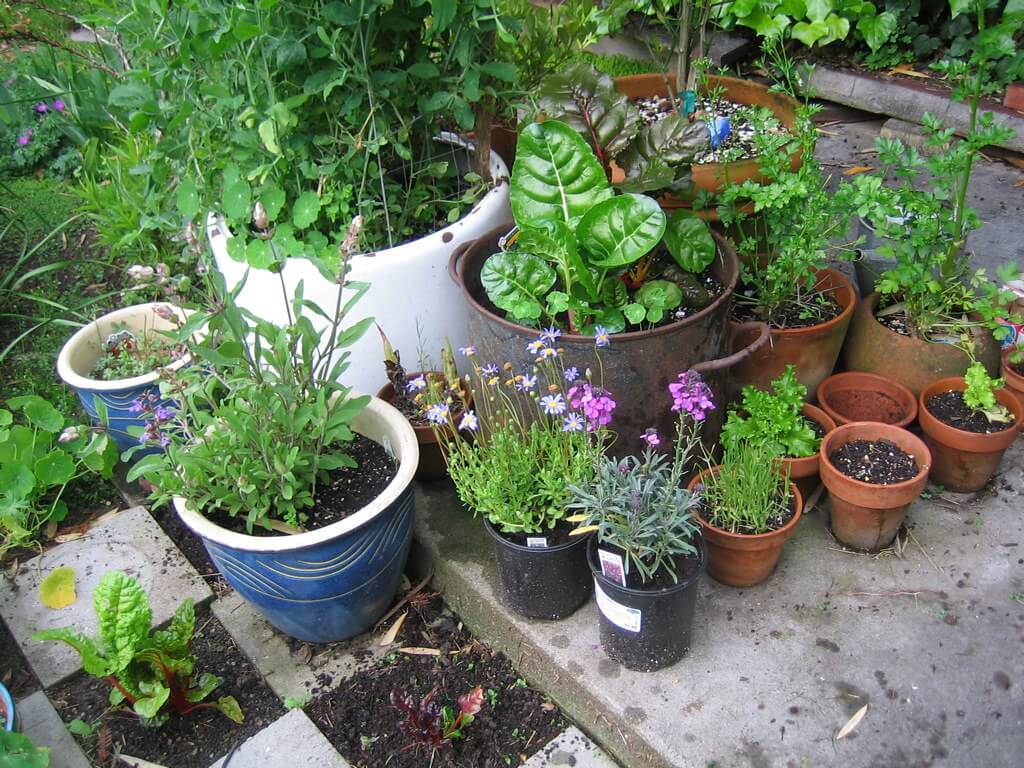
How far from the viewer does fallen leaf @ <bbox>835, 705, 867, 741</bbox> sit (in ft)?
5.72

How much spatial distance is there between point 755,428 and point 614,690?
75 centimetres

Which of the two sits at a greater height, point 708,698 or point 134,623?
point 134,623

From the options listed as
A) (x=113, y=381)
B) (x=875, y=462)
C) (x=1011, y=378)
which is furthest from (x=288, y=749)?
(x=1011, y=378)

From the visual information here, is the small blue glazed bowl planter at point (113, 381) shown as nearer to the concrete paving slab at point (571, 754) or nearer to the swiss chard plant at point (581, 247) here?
the swiss chard plant at point (581, 247)

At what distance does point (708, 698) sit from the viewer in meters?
1.83

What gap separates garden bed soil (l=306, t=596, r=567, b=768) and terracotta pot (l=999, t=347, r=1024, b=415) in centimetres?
149

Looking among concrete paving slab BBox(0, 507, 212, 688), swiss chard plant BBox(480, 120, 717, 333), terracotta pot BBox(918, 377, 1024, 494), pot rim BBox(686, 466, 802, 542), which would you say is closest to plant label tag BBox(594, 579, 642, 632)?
pot rim BBox(686, 466, 802, 542)

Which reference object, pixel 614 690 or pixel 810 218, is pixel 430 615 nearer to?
pixel 614 690

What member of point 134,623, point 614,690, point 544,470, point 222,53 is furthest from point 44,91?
point 614,690

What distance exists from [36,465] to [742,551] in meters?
1.93

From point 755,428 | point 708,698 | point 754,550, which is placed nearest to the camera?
point 708,698

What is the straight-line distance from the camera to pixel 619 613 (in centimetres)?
181

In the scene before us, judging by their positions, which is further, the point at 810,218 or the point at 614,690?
the point at 810,218

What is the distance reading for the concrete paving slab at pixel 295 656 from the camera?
2.05m
